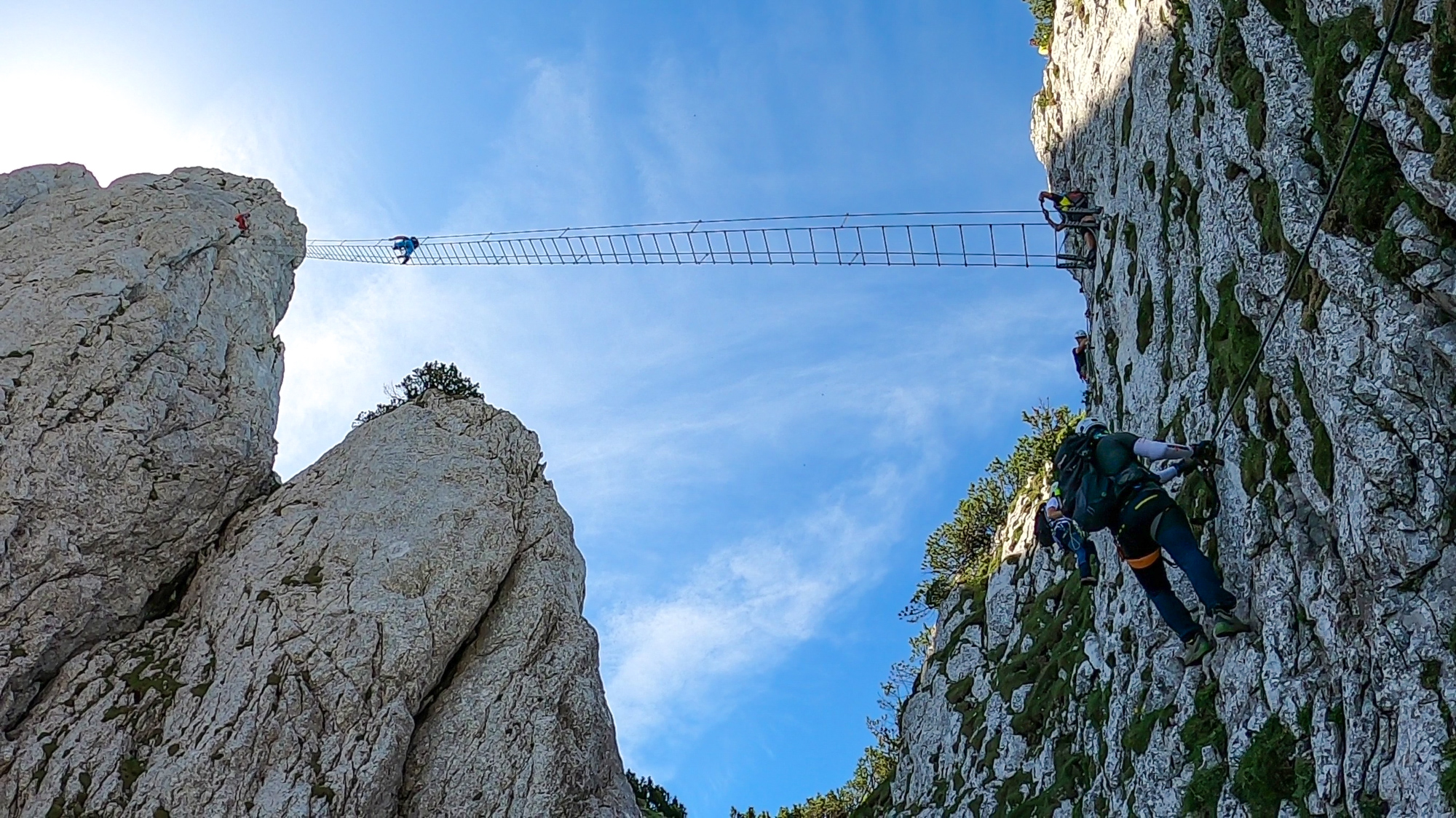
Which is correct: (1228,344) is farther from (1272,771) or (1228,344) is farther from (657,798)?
(657,798)

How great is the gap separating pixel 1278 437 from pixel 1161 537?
1918 millimetres

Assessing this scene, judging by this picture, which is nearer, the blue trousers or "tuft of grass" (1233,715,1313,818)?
"tuft of grass" (1233,715,1313,818)

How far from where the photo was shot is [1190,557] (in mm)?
11422

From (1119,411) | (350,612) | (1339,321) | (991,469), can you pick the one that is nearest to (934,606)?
(991,469)

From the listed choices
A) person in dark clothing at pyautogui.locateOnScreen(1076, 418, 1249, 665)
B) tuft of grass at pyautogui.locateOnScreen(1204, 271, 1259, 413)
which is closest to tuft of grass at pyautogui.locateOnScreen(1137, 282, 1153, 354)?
tuft of grass at pyautogui.locateOnScreen(1204, 271, 1259, 413)

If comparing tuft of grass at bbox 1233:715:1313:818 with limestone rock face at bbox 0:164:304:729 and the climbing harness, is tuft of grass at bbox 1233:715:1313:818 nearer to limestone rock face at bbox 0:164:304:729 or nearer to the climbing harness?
the climbing harness

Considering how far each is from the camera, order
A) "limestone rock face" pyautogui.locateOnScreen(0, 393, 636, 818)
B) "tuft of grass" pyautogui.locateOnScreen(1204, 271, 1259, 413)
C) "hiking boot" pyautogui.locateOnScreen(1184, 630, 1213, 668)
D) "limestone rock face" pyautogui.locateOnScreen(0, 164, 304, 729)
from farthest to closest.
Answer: "limestone rock face" pyautogui.locateOnScreen(0, 164, 304, 729) → "limestone rock face" pyautogui.locateOnScreen(0, 393, 636, 818) → "tuft of grass" pyautogui.locateOnScreen(1204, 271, 1259, 413) → "hiking boot" pyautogui.locateOnScreen(1184, 630, 1213, 668)

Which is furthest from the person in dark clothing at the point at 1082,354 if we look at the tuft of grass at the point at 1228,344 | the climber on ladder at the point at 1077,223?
the tuft of grass at the point at 1228,344

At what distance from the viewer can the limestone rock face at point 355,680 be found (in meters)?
18.4

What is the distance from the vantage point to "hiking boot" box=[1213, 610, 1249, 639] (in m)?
11.7

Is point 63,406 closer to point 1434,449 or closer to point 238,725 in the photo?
point 238,725

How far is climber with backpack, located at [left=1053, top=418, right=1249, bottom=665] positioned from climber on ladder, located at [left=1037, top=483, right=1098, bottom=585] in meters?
2.52

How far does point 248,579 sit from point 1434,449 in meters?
22.1

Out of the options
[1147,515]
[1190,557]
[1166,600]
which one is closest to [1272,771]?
[1190,557]
